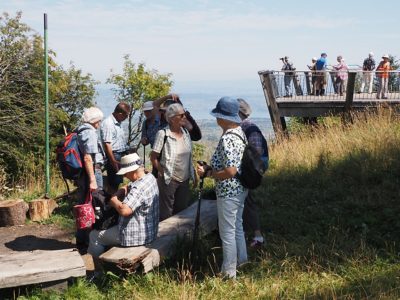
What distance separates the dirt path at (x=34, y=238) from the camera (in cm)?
681

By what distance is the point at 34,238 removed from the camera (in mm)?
7246

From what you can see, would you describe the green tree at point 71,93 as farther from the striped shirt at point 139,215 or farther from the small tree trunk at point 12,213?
the striped shirt at point 139,215

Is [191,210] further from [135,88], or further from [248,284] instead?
[135,88]

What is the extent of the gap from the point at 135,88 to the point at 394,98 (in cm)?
1630

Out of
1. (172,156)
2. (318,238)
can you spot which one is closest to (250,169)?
(172,156)

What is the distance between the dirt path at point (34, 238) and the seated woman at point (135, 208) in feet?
6.75

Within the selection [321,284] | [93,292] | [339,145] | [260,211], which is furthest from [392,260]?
[339,145]

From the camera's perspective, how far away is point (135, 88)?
27359 millimetres

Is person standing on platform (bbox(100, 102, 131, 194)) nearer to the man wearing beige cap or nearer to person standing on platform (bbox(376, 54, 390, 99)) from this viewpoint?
the man wearing beige cap

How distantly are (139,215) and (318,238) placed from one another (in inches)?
83.9

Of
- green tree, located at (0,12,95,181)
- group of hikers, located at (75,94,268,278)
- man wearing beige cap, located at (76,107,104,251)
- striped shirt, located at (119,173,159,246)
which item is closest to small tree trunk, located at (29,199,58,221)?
group of hikers, located at (75,94,268,278)

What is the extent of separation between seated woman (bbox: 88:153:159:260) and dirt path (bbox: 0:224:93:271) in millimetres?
2056

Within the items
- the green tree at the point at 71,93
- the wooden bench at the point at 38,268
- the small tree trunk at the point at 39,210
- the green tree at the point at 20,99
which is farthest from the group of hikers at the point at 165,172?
the green tree at the point at 71,93

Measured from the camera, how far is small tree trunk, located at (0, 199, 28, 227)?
7.88 m
